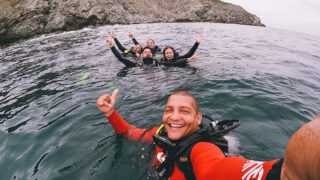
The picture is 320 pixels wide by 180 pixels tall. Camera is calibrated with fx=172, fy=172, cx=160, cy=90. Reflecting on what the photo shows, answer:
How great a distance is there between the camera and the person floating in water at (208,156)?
0.59 m

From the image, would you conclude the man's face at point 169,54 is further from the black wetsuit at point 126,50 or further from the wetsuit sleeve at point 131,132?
the wetsuit sleeve at point 131,132

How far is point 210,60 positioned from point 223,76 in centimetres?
274

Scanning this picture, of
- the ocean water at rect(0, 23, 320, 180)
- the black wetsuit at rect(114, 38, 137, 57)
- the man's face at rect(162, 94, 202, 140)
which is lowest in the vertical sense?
the ocean water at rect(0, 23, 320, 180)

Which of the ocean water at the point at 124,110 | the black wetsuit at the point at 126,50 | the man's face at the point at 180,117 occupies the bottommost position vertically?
the ocean water at the point at 124,110

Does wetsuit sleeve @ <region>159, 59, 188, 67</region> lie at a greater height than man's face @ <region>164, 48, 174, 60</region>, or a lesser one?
lesser

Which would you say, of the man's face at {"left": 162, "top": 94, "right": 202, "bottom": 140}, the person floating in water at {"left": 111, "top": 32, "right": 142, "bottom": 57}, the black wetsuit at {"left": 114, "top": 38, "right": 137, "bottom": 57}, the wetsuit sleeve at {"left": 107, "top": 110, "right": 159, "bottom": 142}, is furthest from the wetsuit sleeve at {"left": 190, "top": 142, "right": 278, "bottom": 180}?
the black wetsuit at {"left": 114, "top": 38, "right": 137, "bottom": 57}

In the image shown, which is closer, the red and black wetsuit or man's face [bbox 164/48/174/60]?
the red and black wetsuit

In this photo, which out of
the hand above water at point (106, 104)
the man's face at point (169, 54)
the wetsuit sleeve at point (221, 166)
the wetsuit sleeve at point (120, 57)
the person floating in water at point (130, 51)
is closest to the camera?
the wetsuit sleeve at point (221, 166)

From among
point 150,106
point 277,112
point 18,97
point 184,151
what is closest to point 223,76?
point 277,112

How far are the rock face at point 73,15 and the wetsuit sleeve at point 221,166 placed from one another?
1592 inches

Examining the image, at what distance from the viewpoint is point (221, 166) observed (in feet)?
4.66

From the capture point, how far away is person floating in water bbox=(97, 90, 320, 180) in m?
0.59

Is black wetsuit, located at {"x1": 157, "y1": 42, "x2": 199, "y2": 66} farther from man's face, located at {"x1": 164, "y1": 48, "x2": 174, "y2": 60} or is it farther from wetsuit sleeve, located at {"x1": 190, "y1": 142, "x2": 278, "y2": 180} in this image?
wetsuit sleeve, located at {"x1": 190, "y1": 142, "x2": 278, "y2": 180}

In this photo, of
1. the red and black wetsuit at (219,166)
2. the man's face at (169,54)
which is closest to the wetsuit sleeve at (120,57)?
the man's face at (169,54)
